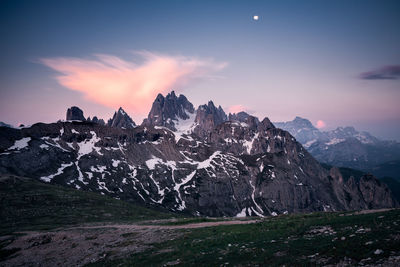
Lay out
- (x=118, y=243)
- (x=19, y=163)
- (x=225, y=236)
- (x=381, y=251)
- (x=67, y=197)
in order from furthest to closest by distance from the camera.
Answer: (x=19, y=163) < (x=67, y=197) < (x=118, y=243) < (x=225, y=236) < (x=381, y=251)

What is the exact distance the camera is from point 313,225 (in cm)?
2900

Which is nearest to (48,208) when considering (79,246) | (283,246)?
(79,246)

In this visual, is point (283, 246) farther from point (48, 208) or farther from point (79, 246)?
point (48, 208)

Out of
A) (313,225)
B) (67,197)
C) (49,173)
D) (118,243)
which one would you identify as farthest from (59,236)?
(49,173)

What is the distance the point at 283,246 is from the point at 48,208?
98.8 meters

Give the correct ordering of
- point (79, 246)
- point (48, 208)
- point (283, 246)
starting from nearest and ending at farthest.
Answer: point (283, 246)
point (79, 246)
point (48, 208)

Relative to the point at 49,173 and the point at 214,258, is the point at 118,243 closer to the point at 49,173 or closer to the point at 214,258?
the point at 214,258

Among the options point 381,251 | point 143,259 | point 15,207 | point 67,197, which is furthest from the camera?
point 67,197

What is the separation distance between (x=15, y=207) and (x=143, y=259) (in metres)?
93.0

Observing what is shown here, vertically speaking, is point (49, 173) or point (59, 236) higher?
point (49, 173)

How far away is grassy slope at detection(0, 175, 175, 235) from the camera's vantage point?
78581 millimetres

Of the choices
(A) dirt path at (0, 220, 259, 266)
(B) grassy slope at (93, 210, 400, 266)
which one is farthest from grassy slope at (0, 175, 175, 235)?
(B) grassy slope at (93, 210, 400, 266)

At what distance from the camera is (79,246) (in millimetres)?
37156

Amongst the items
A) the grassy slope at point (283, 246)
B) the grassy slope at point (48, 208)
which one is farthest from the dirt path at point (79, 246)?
the grassy slope at point (48, 208)
